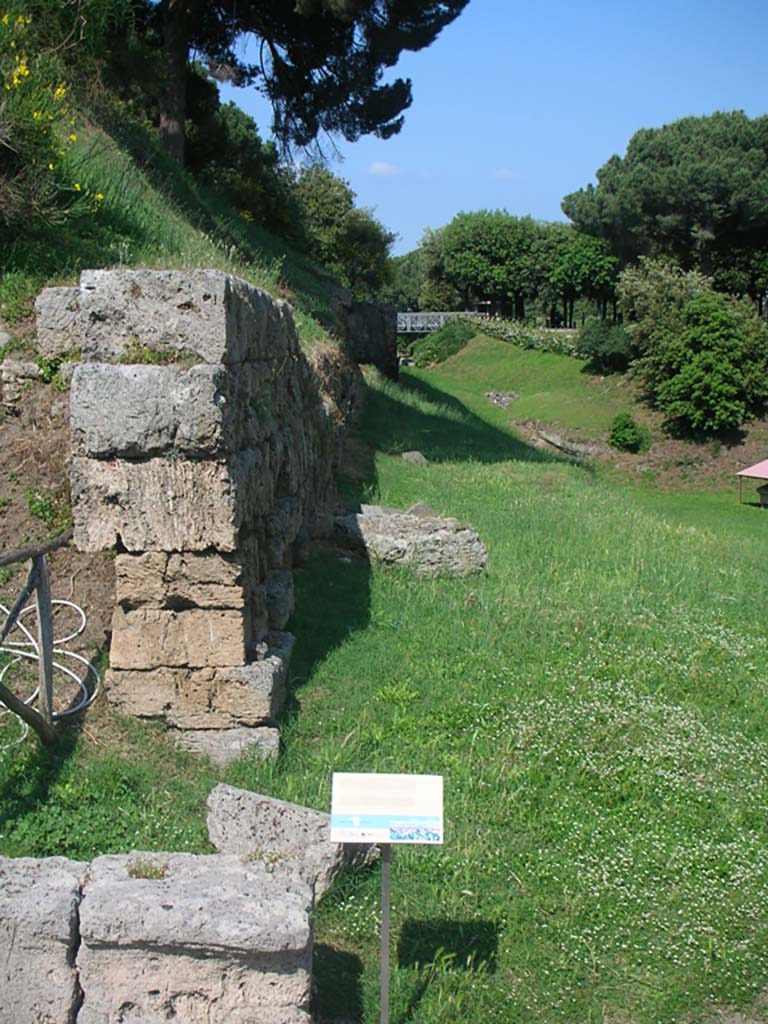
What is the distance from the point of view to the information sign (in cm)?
386

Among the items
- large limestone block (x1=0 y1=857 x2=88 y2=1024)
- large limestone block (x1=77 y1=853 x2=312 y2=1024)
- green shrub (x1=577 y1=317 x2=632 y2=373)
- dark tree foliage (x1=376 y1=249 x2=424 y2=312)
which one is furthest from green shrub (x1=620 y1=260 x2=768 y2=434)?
dark tree foliage (x1=376 y1=249 x2=424 y2=312)

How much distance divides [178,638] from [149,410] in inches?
53.1

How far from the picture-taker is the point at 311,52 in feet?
66.5

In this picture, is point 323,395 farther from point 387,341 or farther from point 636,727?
point 387,341

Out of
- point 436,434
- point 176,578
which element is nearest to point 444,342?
point 436,434

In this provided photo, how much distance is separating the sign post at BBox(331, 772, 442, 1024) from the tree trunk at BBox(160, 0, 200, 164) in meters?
17.7

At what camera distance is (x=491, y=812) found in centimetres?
558

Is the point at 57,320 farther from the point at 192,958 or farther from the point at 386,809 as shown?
the point at 192,958

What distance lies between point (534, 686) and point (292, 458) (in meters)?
2.91

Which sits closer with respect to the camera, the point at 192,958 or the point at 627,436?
the point at 192,958

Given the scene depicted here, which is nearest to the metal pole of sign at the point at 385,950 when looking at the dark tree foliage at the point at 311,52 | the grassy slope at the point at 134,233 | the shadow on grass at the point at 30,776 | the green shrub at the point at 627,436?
the shadow on grass at the point at 30,776

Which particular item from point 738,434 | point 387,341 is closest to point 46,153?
point 387,341

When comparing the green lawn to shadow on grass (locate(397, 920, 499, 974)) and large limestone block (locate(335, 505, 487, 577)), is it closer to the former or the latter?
shadow on grass (locate(397, 920, 499, 974))

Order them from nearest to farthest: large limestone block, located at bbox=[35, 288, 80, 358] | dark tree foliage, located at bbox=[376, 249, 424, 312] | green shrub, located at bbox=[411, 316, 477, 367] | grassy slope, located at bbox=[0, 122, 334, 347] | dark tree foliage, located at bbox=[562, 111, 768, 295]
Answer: large limestone block, located at bbox=[35, 288, 80, 358], grassy slope, located at bbox=[0, 122, 334, 347], dark tree foliage, located at bbox=[562, 111, 768, 295], green shrub, located at bbox=[411, 316, 477, 367], dark tree foliage, located at bbox=[376, 249, 424, 312]
